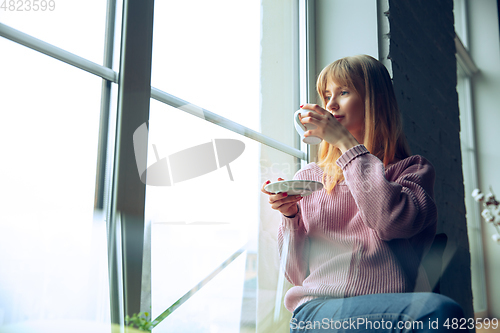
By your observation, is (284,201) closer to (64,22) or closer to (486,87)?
(64,22)

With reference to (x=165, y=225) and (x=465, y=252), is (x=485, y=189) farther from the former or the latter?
(x=165, y=225)

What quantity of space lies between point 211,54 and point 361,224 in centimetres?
57

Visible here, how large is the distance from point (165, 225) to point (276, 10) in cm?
92

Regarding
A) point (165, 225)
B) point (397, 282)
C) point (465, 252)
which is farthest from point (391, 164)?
point (465, 252)

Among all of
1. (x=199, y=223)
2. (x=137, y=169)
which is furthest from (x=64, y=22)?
(x=199, y=223)

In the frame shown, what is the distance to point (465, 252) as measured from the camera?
A: 78.2 inches

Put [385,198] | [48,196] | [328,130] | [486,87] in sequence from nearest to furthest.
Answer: [48,196], [385,198], [328,130], [486,87]

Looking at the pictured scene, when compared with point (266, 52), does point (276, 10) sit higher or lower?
higher

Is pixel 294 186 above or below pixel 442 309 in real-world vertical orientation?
above

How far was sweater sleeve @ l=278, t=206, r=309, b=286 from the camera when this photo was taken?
37.2 inches

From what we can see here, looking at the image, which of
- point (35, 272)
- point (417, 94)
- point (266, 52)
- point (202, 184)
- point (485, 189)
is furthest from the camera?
point (485, 189)

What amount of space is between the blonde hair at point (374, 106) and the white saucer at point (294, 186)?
0.17m

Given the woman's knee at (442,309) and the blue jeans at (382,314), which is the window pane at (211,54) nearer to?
the blue jeans at (382,314)

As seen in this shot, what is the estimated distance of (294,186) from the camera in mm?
814
